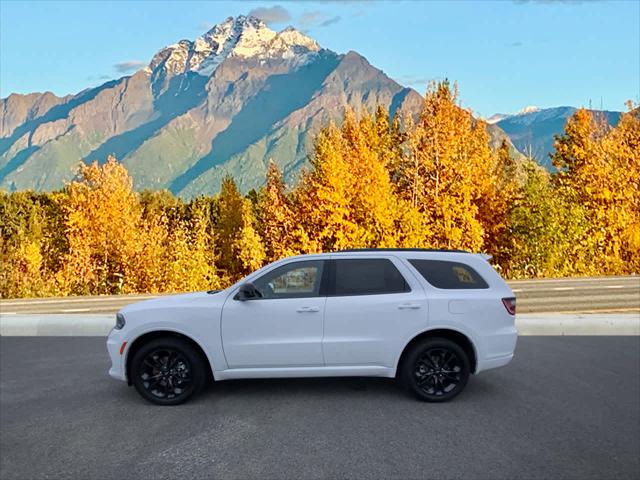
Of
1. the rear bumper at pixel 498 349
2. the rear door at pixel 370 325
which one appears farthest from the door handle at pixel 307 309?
the rear bumper at pixel 498 349

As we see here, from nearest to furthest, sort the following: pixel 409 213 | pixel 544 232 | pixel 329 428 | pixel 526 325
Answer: pixel 329 428 < pixel 526 325 < pixel 544 232 < pixel 409 213

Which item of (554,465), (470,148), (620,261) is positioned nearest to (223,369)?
(554,465)

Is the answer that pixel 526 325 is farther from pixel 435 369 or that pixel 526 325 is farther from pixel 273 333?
pixel 273 333

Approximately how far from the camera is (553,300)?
20.3 m

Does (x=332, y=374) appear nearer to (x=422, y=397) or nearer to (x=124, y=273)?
(x=422, y=397)

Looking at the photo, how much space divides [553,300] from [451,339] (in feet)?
47.5

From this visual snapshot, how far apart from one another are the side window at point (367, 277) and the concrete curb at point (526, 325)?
5099 millimetres

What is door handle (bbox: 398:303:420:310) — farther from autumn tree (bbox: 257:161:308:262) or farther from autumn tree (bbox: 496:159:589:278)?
autumn tree (bbox: 257:161:308:262)

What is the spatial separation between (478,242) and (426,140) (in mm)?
6996

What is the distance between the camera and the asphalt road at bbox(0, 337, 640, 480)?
16.8ft

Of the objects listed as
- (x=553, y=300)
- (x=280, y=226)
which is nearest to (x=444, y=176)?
(x=280, y=226)

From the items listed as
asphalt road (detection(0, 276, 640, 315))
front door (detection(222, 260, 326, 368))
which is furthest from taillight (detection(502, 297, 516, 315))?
asphalt road (detection(0, 276, 640, 315))

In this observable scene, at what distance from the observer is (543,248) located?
29719mm

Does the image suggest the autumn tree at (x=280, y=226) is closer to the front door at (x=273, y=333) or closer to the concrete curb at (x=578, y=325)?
the concrete curb at (x=578, y=325)
